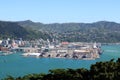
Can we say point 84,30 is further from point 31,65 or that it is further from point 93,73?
point 93,73

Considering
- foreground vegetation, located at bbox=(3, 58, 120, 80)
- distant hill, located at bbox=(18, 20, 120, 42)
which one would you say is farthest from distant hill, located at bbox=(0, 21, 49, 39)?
foreground vegetation, located at bbox=(3, 58, 120, 80)

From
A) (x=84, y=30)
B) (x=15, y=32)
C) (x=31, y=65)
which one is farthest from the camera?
(x=84, y=30)

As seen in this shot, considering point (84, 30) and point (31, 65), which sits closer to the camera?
point (31, 65)

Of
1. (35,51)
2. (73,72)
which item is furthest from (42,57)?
(73,72)

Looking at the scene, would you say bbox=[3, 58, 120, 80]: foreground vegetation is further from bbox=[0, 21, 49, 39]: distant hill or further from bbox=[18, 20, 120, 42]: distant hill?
bbox=[18, 20, 120, 42]: distant hill

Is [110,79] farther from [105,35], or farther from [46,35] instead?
[105,35]

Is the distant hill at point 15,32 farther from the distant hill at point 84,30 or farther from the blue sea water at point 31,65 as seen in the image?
the blue sea water at point 31,65

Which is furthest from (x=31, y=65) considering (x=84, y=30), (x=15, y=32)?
(x=84, y=30)

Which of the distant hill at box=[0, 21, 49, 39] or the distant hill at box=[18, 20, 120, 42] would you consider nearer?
the distant hill at box=[0, 21, 49, 39]
